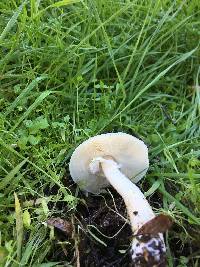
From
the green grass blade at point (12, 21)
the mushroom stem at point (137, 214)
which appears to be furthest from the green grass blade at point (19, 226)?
the green grass blade at point (12, 21)

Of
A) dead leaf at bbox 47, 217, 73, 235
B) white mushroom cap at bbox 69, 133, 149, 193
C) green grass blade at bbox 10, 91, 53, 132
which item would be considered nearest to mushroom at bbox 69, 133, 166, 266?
white mushroom cap at bbox 69, 133, 149, 193

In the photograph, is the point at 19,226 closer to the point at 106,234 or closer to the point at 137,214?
the point at 106,234

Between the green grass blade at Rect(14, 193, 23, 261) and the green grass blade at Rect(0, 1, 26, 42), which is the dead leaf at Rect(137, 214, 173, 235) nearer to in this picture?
the green grass blade at Rect(14, 193, 23, 261)

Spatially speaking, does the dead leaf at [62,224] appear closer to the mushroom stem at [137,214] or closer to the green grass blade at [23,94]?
the mushroom stem at [137,214]

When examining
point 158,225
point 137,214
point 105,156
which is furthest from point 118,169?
point 158,225

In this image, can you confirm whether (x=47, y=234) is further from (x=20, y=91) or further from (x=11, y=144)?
(x=20, y=91)

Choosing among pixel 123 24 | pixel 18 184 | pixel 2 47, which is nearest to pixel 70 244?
pixel 18 184
